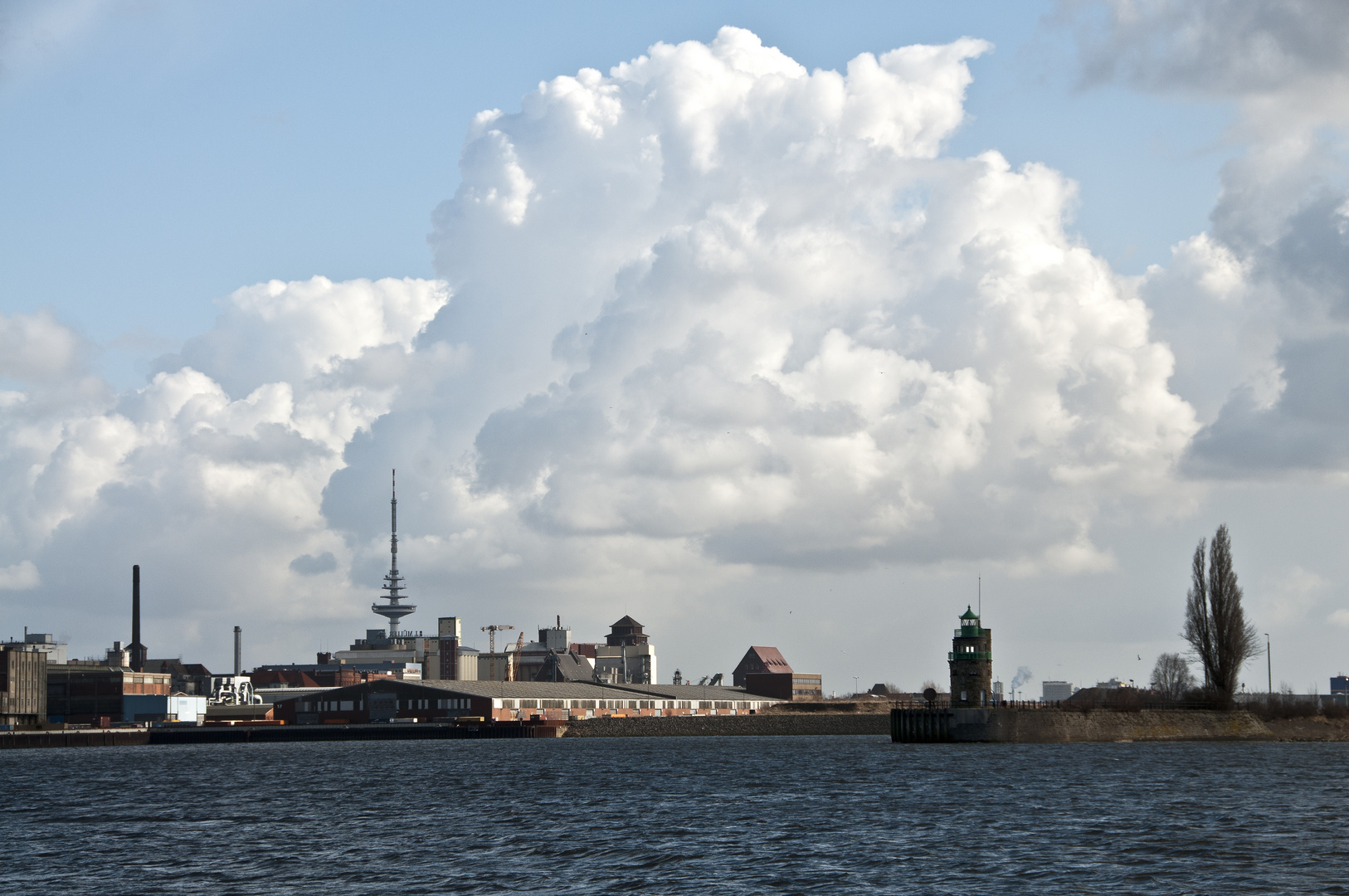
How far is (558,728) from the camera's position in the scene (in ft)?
609

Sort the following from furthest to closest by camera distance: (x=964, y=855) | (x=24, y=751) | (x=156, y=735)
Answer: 1. (x=156, y=735)
2. (x=24, y=751)
3. (x=964, y=855)

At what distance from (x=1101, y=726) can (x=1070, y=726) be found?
3536 millimetres

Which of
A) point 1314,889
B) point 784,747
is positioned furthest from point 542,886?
point 784,747

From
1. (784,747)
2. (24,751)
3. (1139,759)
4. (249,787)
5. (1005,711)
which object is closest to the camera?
(249,787)

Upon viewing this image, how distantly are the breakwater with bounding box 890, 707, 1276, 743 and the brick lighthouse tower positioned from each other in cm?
228

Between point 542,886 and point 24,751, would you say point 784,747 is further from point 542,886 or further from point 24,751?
point 542,886

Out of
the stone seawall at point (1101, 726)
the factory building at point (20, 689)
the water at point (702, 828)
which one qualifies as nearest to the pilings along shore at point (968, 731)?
the stone seawall at point (1101, 726)

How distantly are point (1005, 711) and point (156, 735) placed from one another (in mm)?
105714

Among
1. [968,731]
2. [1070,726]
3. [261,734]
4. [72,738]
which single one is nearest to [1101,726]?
[1070,726]

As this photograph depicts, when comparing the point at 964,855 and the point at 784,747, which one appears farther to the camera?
the point at 784,747

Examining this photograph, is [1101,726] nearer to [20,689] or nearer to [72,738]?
[72,738]

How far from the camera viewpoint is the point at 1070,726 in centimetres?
13012

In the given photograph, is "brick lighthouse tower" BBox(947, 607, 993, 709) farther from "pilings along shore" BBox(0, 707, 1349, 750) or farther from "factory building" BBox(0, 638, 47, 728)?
"factory building" BBox(0, 638, 47, 728)

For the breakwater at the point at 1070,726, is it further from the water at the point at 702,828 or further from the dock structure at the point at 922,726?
the water at the point at 702,828
